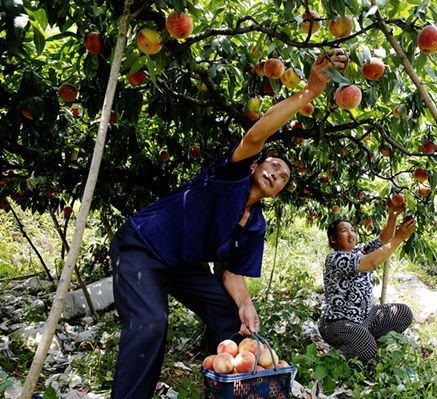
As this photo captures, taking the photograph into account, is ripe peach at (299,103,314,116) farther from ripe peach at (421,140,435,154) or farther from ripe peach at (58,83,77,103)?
ripe peach at (58,83,77,103)

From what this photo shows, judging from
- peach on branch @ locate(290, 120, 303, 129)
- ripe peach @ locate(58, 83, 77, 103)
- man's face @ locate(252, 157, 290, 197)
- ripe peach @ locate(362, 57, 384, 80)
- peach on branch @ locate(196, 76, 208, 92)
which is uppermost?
ripe peach @ locate(58, 83, 77, 103)

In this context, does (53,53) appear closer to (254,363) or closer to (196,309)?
(196,309)

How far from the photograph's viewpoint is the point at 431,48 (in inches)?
60.6

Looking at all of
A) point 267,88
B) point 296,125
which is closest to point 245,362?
point 267,88

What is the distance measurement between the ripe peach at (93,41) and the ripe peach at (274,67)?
30.9 inches

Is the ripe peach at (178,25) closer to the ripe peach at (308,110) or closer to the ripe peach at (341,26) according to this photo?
the ripe peach at (341,26)

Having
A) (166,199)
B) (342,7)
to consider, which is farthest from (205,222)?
(342,7)

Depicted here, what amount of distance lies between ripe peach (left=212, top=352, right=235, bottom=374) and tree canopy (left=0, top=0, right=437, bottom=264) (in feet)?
3.69

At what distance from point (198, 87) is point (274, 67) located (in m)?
0.65

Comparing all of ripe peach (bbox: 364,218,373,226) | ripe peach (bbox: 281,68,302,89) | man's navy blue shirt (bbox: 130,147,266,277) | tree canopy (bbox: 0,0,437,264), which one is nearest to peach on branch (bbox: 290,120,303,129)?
tree canopy (bbox: 0,0,437,264)

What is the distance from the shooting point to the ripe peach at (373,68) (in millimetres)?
1782

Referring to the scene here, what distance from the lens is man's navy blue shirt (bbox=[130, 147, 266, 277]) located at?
2043 millimetres

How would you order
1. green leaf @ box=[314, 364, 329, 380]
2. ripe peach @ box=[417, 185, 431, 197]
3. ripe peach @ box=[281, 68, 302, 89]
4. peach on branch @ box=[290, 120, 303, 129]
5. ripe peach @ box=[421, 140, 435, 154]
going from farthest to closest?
ripe peach @ box=[417, 185, 431, 197]
peach on branch @ box=[290, 120, 303, 129]
ripe peach @ box=[421, 140, 435, 154]
green leaf @ box=[314, 364, 329, 380]
ripe peach @ box=[281, 68, 302, 89]

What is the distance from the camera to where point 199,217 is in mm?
2090
